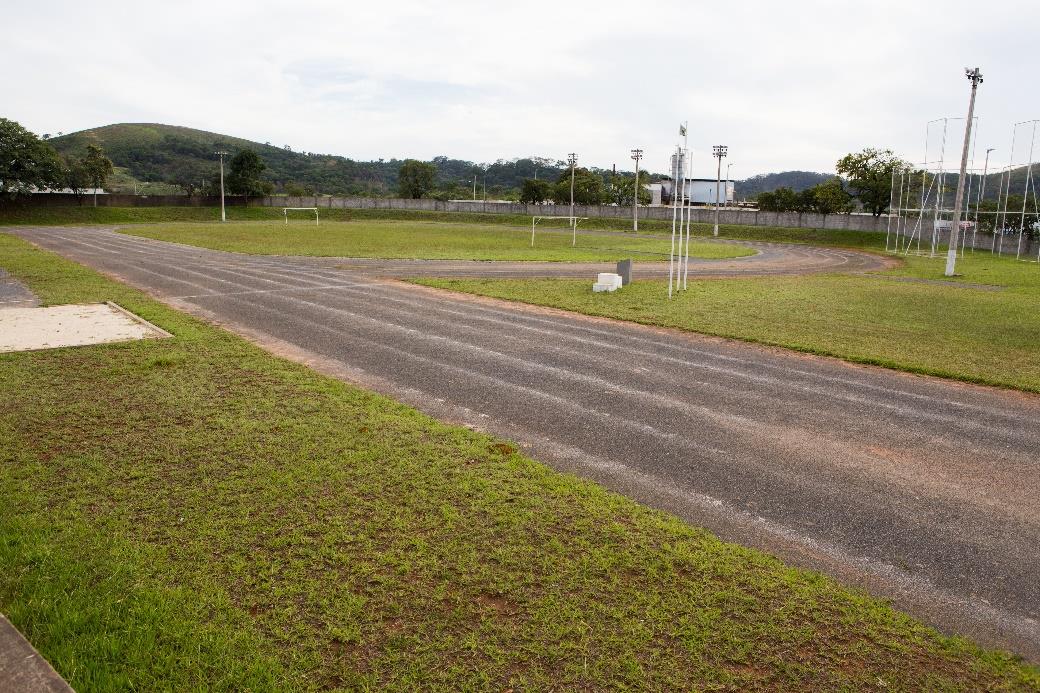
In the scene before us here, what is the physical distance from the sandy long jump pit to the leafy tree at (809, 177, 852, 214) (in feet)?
280

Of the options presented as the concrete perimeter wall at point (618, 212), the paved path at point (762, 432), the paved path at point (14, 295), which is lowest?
the paved path at point (762, 432)

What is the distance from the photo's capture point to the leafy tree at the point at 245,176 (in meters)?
99.1

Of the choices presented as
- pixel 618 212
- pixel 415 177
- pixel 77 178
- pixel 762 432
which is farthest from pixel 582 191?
pixel 762 432

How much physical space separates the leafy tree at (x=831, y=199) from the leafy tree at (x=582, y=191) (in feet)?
116

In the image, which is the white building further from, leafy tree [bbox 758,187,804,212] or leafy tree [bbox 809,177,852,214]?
leafy tree [bbox 809,177,852,214]

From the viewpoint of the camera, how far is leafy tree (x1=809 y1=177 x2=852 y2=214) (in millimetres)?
84875

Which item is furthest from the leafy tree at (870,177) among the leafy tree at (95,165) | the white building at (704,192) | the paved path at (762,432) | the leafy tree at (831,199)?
the leafy tree at (95,165)

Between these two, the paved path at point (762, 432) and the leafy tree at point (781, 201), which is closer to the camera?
the paved path at point (762, 432)

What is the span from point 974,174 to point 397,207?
7814 cm

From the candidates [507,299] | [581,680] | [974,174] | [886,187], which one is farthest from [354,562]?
[886,187]

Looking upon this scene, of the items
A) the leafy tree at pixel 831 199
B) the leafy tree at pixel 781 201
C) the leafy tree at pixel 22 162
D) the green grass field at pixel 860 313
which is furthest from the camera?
the leafy tree at pixel 781 201

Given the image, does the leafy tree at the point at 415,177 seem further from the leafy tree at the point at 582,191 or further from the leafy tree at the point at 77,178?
the leafy tree at the point at 77,178

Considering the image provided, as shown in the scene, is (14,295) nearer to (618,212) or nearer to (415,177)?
(618,212)

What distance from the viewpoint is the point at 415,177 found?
13512 centimetres
